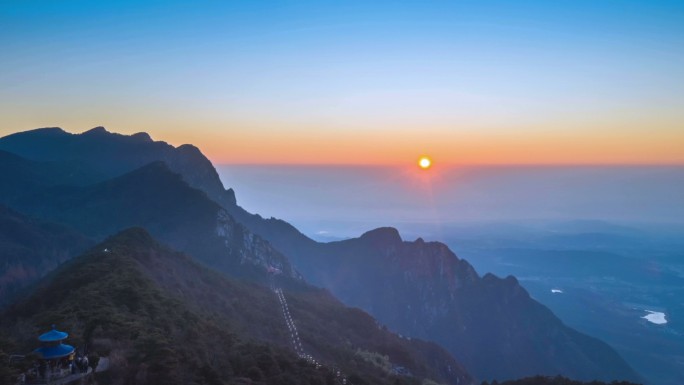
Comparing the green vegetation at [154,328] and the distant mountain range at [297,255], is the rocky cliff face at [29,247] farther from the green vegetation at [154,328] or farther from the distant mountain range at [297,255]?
the green vegetation at [154,328]

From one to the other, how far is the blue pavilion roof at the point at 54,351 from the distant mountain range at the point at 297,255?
52.8m

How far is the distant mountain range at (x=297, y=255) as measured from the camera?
9600 centimetres

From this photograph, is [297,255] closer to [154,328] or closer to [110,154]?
[110,154]

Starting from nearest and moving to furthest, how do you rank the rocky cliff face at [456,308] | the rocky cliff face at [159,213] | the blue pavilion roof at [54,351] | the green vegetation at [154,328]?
1. the blue pavilion roof at [54,351]
2. the green vegetation at [154,328]
3. the rocky cliff face at [159,213]
4. the rocky cliff face at [456,308]

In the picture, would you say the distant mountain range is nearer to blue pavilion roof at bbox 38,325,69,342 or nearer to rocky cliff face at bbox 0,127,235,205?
rocky cliff face at bbox 0,127,235,205

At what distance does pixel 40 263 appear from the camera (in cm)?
8088

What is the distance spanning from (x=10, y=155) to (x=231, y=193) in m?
57.5

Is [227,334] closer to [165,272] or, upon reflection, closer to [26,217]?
[165,272]

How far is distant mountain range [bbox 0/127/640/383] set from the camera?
315 ft

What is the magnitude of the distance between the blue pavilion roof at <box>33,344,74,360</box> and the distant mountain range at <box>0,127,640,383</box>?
173 ft

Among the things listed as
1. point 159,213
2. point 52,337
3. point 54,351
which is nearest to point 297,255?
point 159,213

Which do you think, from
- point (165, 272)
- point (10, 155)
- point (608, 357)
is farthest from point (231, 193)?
point (608, 357)

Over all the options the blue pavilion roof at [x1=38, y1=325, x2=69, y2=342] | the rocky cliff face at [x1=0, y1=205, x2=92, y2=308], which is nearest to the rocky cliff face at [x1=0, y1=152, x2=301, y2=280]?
the rocky cliff face at [x1=0, y1=205, x2=92, y2=308]

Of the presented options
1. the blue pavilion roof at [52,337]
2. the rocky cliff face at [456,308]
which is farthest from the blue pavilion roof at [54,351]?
the rocky cliff face at [456,308]
